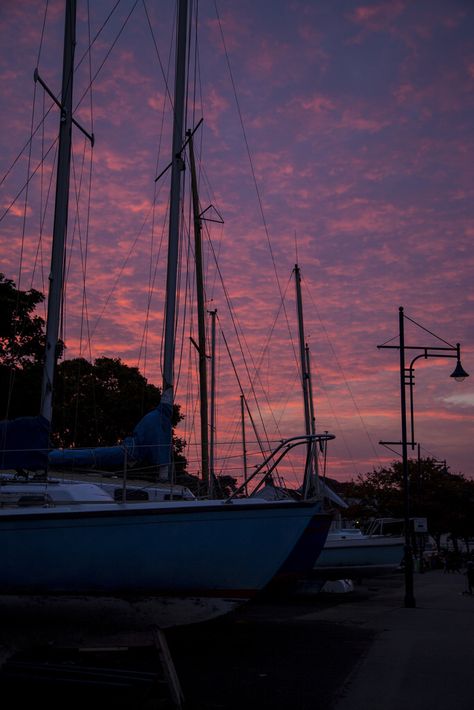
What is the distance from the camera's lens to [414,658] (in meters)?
11.1

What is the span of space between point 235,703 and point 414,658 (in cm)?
423

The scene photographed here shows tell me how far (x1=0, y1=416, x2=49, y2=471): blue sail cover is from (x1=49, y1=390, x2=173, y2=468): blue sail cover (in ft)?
Answer: 5.27

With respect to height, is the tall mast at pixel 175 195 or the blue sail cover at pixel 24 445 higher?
the tall mast at pixel 175 195

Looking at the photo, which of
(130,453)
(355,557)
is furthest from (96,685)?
(355,557)

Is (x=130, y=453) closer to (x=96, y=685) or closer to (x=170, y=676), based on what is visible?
Answer: (x=170, y=676)

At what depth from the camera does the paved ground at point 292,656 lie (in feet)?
27.2

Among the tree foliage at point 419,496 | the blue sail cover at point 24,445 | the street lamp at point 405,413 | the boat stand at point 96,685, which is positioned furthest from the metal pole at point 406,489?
the tree foliage at point 419,496

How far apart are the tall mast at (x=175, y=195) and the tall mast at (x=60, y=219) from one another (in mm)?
2830

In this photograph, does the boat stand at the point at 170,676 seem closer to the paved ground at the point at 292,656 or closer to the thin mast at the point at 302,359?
the paved ground at the point at 292,656

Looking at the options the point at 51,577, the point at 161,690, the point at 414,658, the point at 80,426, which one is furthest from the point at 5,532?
the point at 80,426

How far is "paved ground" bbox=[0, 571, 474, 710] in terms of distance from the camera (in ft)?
27.2

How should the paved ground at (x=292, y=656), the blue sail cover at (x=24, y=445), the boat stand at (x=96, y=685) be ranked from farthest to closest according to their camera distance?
the blue sail cover at (x=24, y=445) → the paved ground at (x=292, y=656) → the boat stand at (x=96, y=685)

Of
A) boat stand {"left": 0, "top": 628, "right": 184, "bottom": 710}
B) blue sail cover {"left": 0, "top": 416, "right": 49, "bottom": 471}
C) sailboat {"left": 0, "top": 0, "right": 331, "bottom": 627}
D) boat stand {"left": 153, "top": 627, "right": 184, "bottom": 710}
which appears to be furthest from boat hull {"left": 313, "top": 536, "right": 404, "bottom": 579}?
boat stand {"left": 153, "top": 627, "right": 184, "bottom": 710}

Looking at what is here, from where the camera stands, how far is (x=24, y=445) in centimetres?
1136
